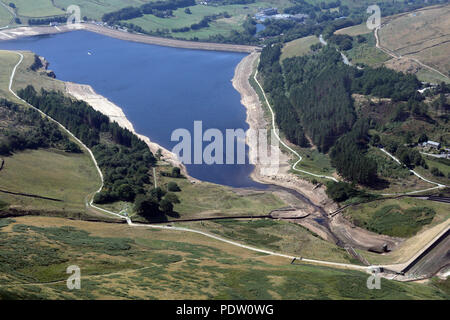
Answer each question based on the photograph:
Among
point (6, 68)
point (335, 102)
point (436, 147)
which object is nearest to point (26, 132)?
point (6, 68)

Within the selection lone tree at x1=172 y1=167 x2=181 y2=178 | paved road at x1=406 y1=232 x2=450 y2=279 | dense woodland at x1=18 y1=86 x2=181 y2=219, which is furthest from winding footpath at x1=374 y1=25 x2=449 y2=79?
dense woodland at x1=18 y1=86 x2=181 y2=219

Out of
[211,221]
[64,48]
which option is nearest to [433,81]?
[211,221]

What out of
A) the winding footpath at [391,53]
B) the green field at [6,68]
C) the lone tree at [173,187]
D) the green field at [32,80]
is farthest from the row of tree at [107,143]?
the winding footpath at [391,53]

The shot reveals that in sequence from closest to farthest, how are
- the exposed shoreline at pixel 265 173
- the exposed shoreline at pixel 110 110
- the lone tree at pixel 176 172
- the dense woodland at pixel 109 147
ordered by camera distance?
1. the dense woodland at pixel 109 147
2. the exposed shoreline at pixel 265 173
3. the lone tree at pixel 176 172
4. the exposed shoreline at pixel 110 110

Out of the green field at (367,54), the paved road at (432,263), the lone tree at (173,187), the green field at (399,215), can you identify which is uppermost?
the green field at (367,54)

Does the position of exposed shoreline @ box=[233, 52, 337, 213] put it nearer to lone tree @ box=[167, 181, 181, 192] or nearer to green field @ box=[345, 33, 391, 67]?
lone tree @ box=[167, 181, 181, 192]

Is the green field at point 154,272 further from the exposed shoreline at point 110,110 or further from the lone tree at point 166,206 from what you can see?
the exposed shoreline at point 110,110

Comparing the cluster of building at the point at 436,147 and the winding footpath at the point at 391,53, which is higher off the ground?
the winding footpath at the point at 391,53
